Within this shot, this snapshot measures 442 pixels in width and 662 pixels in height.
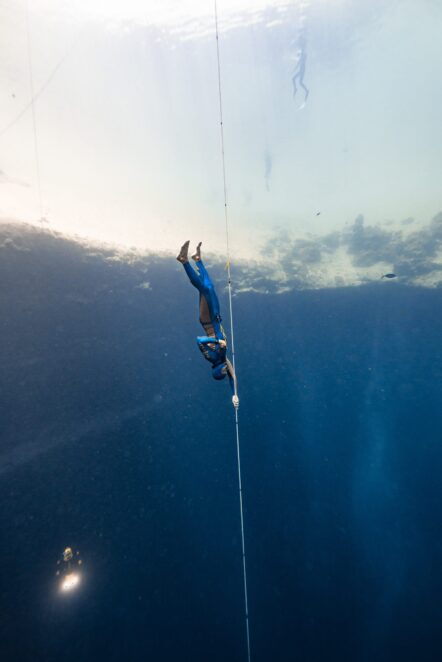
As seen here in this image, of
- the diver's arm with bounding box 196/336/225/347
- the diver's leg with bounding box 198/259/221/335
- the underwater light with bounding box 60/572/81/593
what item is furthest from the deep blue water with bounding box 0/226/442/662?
the diver's leg with bounding box 198/259/221/335

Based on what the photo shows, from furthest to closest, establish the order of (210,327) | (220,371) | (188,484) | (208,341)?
(188,484) → (210,327) → (220,371) → (208,341)

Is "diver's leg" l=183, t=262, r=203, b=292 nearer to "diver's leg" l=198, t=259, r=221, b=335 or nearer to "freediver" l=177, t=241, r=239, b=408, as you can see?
"freediver" l=177, t=241, r=239, b=408

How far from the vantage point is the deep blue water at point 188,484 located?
9.97 meters

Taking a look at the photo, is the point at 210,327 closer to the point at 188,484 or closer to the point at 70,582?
the point at 188,484

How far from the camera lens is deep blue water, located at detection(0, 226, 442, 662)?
9969 millimetres

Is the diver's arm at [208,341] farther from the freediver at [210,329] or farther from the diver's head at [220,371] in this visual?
the diver's head at [220,371]

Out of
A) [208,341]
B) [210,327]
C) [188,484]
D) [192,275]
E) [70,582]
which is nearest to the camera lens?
[192,275]

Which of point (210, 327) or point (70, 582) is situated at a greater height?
point (210, 327)

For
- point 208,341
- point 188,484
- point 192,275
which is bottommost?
point 188,484

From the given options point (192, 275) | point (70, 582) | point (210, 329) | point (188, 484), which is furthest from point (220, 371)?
point (70, 582)

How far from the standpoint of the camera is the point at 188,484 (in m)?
13.0

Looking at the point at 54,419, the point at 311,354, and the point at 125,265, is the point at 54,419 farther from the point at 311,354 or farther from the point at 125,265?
the point at 311,354

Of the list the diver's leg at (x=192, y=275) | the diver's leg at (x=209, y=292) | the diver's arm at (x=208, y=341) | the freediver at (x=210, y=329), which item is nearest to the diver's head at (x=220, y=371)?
the freediver at (x=210, y=329)

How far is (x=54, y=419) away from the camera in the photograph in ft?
41.9
